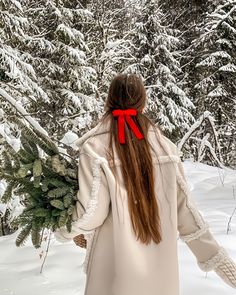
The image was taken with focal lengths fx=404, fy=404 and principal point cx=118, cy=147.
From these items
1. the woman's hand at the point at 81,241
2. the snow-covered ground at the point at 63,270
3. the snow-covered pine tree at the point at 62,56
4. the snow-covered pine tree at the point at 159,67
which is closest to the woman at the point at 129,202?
the woman's hand at the point at 81,241

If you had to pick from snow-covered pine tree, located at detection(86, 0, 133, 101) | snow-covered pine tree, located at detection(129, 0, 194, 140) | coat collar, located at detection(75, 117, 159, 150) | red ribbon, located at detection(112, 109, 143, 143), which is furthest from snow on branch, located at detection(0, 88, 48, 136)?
snow-covered pine tree, located at detection(129, 0, 194, 140)

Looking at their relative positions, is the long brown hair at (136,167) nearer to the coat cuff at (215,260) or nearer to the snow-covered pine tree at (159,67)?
the coat cuff at (215,260)

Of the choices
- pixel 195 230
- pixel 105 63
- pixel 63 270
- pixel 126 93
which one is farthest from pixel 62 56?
pixel 195 230

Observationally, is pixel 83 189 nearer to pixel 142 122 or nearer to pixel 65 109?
pixel 142 122

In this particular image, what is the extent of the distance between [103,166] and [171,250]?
626 millimetres

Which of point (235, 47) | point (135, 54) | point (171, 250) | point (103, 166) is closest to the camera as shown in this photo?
point (103, 166)

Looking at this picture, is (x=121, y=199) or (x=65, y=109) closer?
(x=121, y=199)

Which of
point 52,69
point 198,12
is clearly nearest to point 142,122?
point 52,69

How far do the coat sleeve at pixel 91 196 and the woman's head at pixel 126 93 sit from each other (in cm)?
35

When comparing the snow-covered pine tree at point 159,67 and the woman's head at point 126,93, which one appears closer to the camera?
the woman's head at point 126,93

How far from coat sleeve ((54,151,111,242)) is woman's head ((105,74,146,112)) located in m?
0.35

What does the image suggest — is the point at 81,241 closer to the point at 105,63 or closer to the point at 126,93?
the point at 126,93

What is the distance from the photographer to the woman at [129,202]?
2137mm

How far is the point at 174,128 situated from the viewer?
17078mm
